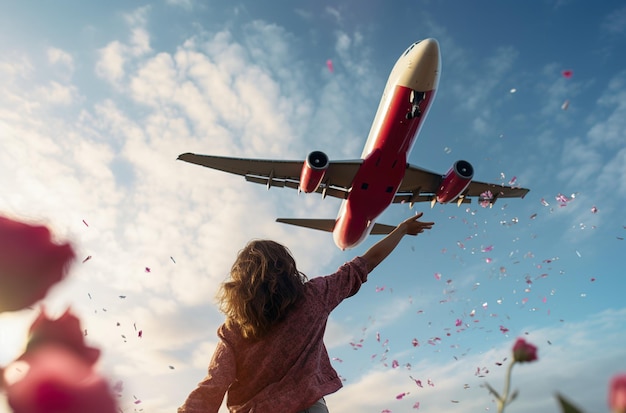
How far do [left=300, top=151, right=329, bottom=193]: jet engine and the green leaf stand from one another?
16.3m

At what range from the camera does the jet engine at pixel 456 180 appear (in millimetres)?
18422

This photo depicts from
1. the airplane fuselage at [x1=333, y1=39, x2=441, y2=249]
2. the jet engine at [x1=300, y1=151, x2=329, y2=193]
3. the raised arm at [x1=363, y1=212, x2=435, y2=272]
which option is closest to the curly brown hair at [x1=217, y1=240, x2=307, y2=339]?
the raised arm at [x1=363, y1=212, x2=435, y2=272]

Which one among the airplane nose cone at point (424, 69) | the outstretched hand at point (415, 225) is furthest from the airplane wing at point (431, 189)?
the outstretched hand at point (415, 225)

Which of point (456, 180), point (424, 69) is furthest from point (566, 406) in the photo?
point (456, 180)

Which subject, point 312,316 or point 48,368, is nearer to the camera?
point 48,368

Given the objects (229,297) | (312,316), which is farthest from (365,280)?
(229,297)

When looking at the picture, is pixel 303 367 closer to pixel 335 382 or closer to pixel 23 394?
pixel 335 382

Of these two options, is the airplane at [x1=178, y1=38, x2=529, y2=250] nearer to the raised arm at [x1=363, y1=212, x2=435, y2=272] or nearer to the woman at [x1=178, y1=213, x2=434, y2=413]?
the raised arm at [x1=363, y1=212, x2=435, y2=272]

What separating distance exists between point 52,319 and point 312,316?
3.07 m

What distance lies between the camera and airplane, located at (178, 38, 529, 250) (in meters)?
16.3

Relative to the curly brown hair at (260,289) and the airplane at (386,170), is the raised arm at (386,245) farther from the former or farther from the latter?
Result: the airplane at (386,170)

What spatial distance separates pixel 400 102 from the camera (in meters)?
16.4

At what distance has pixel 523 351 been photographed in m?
0.84

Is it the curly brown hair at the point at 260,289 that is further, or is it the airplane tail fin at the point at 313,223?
the airplane tail fin at the point at 313,223
